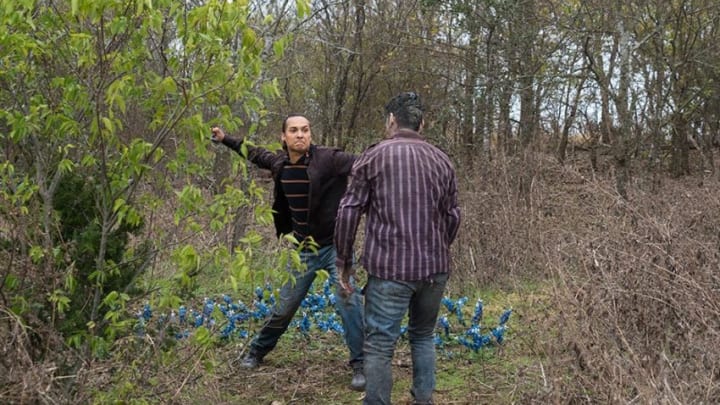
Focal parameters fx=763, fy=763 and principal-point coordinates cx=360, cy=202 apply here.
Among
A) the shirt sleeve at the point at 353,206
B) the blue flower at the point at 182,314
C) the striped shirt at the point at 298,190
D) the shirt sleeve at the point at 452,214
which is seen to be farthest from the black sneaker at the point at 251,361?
the shirt sleeve at the point at 452,214

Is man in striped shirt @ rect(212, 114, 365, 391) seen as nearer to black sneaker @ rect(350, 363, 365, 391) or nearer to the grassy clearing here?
black sneaker @ rect(350, 363, 365, 391)

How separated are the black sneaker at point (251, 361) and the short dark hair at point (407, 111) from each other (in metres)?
2.26

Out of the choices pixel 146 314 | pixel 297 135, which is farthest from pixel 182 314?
pixel 297 135

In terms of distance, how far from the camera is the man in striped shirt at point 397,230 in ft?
12.6

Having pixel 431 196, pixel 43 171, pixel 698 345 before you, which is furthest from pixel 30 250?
pixel 698 345

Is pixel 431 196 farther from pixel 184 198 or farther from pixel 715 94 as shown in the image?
pixel 715 94

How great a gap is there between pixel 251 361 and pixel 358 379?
87 cm

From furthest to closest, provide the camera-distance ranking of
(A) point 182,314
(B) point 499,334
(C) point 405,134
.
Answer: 1. (A) point 182,314
2. (B) point 499,334
3. (C) point 405,134

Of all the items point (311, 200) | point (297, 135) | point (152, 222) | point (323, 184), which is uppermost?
point (297, 135)

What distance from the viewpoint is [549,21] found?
39.4ft

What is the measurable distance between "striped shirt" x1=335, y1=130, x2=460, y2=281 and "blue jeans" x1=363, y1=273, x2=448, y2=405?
74mm

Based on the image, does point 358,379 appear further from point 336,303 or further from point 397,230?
point 397,230

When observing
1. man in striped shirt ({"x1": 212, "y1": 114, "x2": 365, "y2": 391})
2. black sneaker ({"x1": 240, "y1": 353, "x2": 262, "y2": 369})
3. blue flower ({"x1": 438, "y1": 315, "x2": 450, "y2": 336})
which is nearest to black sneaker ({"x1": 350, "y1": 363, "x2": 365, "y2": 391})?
man in striped shirt ({"x1": 212, "y1": 114, "x2": 365, "y2": 391})

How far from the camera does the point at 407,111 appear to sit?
13.1 ft
